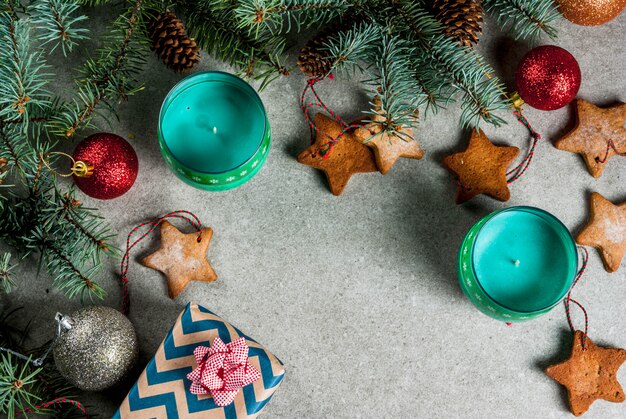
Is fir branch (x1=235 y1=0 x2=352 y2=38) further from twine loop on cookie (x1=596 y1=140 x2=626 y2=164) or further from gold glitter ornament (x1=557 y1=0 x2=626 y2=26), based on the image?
twine loop on cookie (x1=596 y1=140 x2=626 y2=164)

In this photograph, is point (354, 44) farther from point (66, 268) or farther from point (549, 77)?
point (66, 268)

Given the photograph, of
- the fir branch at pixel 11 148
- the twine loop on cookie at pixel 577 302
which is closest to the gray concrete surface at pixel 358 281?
the twine loop on cookie at pixel 577 302

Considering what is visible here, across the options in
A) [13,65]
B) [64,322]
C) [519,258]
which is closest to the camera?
[13,65]

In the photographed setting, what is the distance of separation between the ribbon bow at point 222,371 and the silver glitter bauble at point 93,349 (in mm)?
124

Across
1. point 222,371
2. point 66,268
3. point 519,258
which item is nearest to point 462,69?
point 519,258

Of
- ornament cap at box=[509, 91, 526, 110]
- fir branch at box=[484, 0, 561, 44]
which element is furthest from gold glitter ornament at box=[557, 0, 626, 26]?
ornament cap at box=[509, 91, 526, 110]

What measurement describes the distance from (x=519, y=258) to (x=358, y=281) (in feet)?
0.91

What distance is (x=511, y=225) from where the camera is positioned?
40.2 inches

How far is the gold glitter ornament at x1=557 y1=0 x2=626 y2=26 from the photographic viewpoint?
1021 millimetres

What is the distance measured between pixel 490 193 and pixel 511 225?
9 cm

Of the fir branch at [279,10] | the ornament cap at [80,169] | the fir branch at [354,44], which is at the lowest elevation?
the ornament cap at [80,169]

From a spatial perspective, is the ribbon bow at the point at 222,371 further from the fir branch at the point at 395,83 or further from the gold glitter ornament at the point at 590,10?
the gold glitter ornament at the point at 590,10

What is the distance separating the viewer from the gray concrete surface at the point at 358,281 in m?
1.07

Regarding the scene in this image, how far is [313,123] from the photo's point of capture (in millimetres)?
1104
